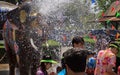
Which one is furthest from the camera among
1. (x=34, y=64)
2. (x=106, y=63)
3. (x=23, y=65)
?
(x=23, y=65)

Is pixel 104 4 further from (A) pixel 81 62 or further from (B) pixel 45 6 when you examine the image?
(A) pixel 81 62

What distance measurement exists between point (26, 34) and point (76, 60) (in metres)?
4.05

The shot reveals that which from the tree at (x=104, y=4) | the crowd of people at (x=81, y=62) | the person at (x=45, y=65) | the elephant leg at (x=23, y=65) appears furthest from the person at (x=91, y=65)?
the tree at (x=104, y=4)

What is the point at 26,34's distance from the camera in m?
7.08

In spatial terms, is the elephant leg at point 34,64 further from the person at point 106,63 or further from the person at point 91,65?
the person at point 106,63

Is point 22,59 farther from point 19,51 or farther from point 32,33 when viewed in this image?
point 32,33

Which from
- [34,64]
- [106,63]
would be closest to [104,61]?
[106,63]

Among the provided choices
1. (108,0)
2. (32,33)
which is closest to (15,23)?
(32,33)

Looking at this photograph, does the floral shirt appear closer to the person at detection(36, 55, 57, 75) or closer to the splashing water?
the person at detection(36, 55, 57, 75)

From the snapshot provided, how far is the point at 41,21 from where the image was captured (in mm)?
7137

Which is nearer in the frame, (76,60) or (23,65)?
(76,60)

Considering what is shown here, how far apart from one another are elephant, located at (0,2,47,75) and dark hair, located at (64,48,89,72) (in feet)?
12.7

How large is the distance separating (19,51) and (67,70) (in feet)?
13.9

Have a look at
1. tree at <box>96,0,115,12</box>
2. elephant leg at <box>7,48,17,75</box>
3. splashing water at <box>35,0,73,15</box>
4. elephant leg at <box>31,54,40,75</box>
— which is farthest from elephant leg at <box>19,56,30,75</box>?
tree at <box>96,0,115,12</box>
